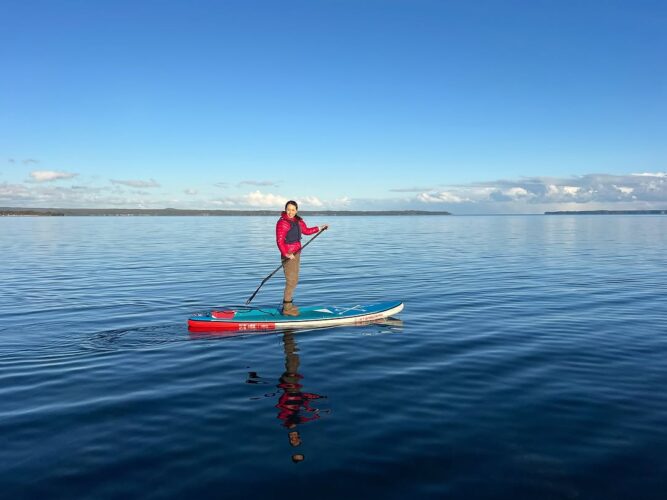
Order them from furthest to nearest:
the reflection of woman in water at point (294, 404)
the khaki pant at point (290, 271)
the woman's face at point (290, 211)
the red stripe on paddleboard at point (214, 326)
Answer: the khaki pant at point (290, 271)
the woman's face at point (290, 211)
the red stripe on paddleboard at point (214, 326)
the reflection of woman in water at point (294, 404)

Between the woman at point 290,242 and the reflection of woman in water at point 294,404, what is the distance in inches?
151

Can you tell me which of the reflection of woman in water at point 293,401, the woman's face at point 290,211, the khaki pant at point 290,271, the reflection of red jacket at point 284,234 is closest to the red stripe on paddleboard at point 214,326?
the khaki pant at point 290,271

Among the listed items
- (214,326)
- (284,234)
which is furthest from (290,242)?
(214,326)

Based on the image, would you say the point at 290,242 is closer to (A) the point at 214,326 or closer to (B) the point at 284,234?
(B) the point at 284,234

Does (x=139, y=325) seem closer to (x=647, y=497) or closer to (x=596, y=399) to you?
(x=596, y=399)

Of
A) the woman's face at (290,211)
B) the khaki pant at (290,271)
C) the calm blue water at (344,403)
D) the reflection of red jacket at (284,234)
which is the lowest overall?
the calm blue water at (344,403)

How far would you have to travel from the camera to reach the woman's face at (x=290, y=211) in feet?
48.7

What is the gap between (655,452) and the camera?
272 inches

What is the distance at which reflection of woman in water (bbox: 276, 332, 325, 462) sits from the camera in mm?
7664

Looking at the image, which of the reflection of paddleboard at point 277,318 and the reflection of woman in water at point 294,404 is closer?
the reflection of woman in water at point 294,404

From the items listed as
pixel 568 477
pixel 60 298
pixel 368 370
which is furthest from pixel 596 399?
pixel 60 298

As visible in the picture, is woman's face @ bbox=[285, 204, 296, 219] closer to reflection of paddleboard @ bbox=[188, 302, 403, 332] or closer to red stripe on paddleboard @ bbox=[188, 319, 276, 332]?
reflection of paddleboard @ bbox=[188, 302, 403, 332]

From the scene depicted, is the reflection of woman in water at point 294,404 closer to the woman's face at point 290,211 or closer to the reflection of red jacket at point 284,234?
the reflection of red jacket at point 284,234

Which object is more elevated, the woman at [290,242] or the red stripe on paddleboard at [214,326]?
the woman at [290,242]
